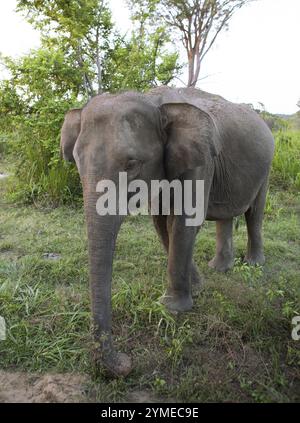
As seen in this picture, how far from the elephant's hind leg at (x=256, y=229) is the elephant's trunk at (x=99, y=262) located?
2.38 meters

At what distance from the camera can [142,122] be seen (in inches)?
97.9

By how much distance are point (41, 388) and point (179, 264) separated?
131 centimetres

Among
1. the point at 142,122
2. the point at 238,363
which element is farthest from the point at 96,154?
the point at 238,363

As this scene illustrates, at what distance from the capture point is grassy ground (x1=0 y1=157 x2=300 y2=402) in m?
2.42

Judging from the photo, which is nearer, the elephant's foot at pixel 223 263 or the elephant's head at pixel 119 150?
the elephant's head at pixel 119 150

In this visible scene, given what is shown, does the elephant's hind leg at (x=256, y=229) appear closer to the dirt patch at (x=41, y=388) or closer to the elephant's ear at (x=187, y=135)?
the elephant's ear at (x=187, y=135)

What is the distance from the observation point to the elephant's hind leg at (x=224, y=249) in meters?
4.19

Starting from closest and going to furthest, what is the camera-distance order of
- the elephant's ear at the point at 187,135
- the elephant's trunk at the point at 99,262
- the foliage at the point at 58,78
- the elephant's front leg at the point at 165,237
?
1. the elephant's trunk at the point at 99,262
2. the elephant's ear at the point at 187,135
3. the elephant's front leg at the point at 165,237
4. the foliage at the point at 58,78

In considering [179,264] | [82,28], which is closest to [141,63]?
[82,28]

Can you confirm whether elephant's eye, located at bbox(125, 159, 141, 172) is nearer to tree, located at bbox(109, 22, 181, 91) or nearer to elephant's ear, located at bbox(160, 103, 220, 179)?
elephant's ear, located at bbox(160, 103, 220, 179)

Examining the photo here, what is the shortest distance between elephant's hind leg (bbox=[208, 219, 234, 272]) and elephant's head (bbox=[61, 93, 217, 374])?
163cm

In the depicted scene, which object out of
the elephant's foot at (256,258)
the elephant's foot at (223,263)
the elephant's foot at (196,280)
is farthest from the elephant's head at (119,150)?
the elephant's foot at (256,258)

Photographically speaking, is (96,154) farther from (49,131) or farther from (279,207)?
(279,207)

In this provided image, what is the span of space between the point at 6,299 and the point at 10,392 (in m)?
1.05
